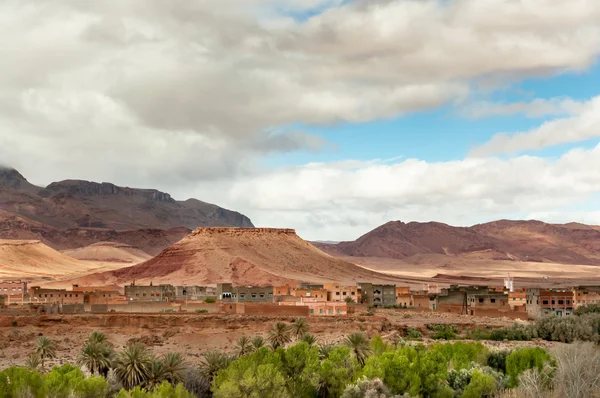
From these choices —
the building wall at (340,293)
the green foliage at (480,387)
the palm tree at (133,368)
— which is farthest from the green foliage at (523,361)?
the building wall at (340,293)

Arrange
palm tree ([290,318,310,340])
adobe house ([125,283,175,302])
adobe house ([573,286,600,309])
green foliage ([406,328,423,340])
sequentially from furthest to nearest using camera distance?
adobe house ([125,283,175,302]) → adobe house ([573,286,600,309]) → green foliage ([406,328,423,340]) → palm tree ([290,318,310,340])

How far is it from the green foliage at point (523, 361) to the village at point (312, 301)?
33424 millimetres

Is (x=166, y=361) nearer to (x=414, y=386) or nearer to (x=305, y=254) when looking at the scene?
(x=414, y=386)

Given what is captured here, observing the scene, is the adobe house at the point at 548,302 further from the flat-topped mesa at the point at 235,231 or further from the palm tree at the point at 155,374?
the flat-topped mesa at the point at 235,231

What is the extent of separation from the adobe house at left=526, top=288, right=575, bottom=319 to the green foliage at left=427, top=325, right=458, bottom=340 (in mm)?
19849

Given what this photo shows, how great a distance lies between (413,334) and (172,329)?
18989 mm

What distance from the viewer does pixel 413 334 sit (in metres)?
61.3

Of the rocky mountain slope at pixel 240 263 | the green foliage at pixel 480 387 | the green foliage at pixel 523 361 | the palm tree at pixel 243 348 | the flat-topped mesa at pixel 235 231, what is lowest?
the green foliage at pixel 480 387

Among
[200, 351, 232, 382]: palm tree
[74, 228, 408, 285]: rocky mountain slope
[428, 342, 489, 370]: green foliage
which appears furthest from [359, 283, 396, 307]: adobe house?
[200, 351, 232, 382]: palm tree

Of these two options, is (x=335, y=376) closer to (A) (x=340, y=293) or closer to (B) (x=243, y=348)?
(B) (x=243, y=348)

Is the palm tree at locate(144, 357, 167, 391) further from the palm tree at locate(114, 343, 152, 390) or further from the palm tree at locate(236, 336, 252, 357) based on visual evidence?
the palm tree at locate(236, 336, 252, 357)

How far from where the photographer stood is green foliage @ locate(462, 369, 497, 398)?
33.2 metres

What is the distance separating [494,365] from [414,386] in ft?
39.3

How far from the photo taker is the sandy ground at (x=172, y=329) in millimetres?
56594
